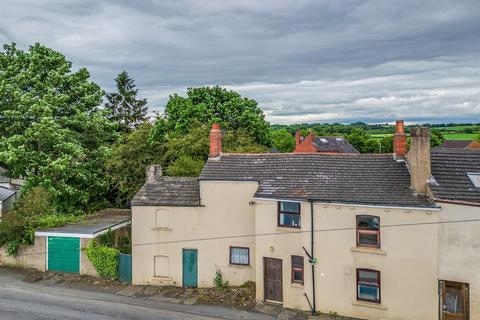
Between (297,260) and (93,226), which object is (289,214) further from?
(93,226)

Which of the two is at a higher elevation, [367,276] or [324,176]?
[324,176]

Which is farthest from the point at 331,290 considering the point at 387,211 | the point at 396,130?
the point at 396,130

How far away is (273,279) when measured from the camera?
69.8 ft

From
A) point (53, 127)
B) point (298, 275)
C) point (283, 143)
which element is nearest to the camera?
point (298, 275)

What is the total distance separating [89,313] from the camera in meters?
20.1

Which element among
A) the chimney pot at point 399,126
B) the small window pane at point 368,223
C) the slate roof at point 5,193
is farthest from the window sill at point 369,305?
the slate roof at point 5,193

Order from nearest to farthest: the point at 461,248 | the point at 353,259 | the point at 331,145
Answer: the point at 461,248 < the point at 353,259 < the point at 331,145

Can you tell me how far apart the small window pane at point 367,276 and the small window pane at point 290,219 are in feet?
12.6

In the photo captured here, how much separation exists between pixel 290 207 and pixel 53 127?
2104 cm

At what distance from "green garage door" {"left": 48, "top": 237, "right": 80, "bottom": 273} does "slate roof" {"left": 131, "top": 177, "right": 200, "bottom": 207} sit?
579 centimetres

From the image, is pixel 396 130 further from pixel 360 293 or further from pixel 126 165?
pixel 126 165

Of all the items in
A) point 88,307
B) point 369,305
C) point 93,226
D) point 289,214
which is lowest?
point 88,307

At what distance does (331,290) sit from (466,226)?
687cm

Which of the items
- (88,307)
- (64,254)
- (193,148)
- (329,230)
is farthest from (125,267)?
(329,230)
